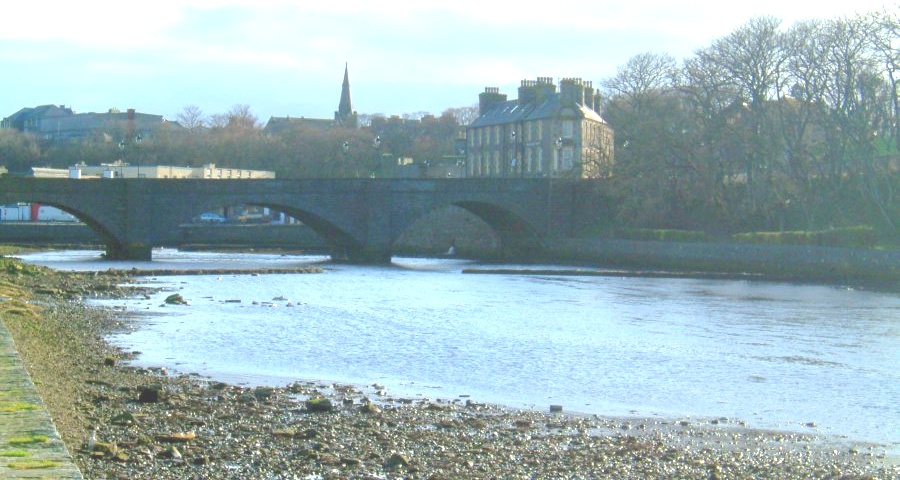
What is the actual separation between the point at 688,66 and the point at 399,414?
51849mm

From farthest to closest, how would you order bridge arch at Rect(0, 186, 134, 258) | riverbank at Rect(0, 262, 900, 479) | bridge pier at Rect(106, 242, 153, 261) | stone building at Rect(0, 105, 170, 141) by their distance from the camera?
stone building at Rect(0, 105, 170, 141) → bridge pier at Rect(106, 242, 153, 261) → bridge arch at Rect(0, 186, 134, 258) → riverbank at Rect(0, 262, 900, 479)

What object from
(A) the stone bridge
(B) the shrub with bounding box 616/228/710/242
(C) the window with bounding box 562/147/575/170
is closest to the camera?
(A) the stone bridge

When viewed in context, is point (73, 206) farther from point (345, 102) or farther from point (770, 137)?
point (345, 102)

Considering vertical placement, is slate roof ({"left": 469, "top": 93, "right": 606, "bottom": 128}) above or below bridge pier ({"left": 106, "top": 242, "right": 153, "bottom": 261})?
above

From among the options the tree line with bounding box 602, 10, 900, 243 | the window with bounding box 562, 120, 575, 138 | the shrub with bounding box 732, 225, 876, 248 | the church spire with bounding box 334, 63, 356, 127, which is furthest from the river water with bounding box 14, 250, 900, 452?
the church spire with bounding box 334, 63, 356, 127

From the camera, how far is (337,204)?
6681 cm

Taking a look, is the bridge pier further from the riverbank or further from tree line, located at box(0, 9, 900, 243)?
the riverbank

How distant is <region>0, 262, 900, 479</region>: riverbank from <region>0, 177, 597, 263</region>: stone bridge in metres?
43.2

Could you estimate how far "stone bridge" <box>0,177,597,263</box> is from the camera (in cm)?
6128

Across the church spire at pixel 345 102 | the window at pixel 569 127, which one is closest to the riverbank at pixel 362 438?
the window at pixel 569 127

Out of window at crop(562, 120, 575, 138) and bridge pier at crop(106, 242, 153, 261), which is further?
window at crop(562, 120, 575, 138)

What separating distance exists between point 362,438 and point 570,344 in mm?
13521

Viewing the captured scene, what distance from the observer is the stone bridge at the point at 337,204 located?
6128cm

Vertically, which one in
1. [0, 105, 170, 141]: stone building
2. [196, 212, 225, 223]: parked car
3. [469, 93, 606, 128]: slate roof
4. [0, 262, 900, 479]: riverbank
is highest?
[0, 105, 170, 141]: stone building
